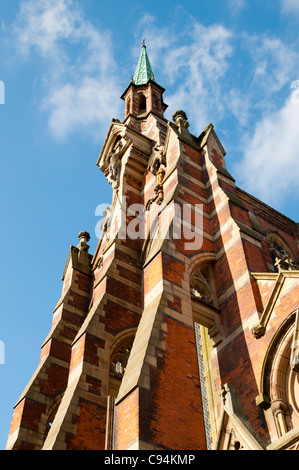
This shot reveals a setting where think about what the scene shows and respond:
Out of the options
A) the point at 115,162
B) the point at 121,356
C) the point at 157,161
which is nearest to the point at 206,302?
the point at 121,356

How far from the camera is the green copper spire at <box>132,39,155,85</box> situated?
30.0 meters

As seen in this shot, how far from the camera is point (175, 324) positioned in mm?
10711

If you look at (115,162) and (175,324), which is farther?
(115,162)

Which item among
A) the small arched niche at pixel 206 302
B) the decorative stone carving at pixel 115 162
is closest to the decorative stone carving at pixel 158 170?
the decorative stone carving at pixel 115 162

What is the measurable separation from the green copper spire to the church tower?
1048 centimetres

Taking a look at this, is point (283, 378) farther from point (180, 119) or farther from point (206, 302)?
point (180, 119)

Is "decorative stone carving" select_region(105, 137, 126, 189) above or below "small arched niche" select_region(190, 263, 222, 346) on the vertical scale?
above

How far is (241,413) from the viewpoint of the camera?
8672 millimetres

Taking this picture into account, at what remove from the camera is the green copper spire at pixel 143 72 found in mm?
29959

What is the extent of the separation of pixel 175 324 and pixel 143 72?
23926 millimetres

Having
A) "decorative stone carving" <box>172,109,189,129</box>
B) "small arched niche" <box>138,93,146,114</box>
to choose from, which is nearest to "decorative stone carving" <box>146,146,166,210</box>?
"decorative stone carving" <box>172,109,189,129</box>

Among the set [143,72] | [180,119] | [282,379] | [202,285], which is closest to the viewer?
[282,379]

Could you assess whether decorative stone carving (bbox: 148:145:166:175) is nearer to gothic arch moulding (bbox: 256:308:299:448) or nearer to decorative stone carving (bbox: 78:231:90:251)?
decorative stone carving (bbox: 78:231:90:251)

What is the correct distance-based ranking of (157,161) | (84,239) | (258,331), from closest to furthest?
(258,331) → (157,161) → (84,239)
